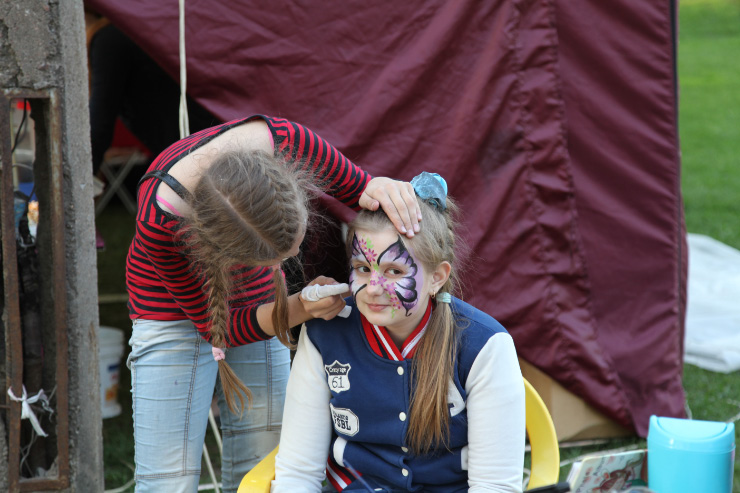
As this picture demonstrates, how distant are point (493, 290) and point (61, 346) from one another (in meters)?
1.53

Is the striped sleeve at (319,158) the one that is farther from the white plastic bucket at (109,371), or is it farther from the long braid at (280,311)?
the white plastic bucket at (109,371)

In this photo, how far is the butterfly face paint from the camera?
6.03 feet

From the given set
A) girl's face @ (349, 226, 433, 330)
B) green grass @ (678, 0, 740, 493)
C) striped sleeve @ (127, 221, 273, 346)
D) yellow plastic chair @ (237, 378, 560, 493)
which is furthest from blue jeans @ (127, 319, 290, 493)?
green grass @ (678, 0, 740, 493)

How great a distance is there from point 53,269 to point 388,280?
1042mm

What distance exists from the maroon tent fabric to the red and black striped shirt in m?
0.84

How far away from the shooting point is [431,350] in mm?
1838

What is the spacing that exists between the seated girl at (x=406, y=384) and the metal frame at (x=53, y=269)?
2.49 feet

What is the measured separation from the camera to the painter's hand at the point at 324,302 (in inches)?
72.7

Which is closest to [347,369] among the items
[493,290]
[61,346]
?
[61,346]

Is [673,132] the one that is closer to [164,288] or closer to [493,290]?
[493,290]

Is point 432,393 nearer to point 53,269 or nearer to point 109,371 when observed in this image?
point 53,269

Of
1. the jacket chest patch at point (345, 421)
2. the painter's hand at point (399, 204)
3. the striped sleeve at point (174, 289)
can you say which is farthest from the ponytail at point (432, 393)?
the striped sleeve at point (174, 289)

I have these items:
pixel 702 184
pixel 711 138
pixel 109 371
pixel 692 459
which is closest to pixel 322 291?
pixel 692 459

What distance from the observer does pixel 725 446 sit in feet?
6.87
